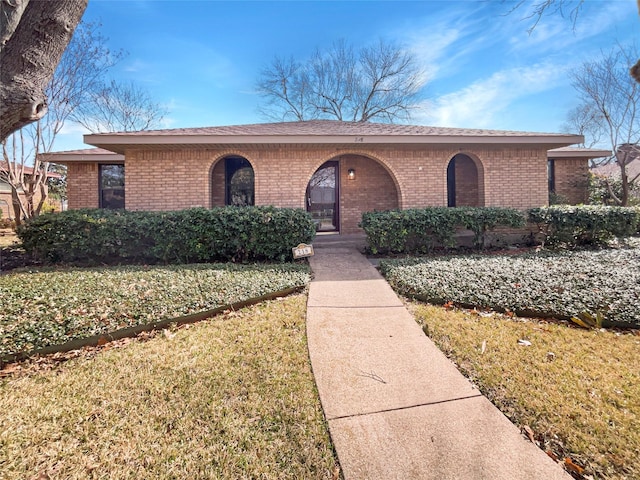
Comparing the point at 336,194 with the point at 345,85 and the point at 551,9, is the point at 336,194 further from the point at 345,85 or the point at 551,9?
the point at 345,85

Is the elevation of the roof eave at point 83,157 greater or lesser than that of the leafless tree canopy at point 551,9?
lesser

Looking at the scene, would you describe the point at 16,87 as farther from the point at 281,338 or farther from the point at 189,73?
the point at 189,73

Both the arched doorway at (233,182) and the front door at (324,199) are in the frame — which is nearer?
the arched doorway at (233,182)

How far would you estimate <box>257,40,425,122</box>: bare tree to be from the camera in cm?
2206

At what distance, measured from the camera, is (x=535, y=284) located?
4.68m

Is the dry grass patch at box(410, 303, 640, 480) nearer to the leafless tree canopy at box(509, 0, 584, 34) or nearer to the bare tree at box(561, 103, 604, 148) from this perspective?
the leafless tree canopy at box(509, 0, 584, 34)

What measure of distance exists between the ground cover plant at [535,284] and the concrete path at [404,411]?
1345 millimetres

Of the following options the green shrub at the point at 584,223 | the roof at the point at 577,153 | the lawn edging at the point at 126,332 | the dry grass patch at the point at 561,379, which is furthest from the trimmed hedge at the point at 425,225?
the roof at the point at 577,153

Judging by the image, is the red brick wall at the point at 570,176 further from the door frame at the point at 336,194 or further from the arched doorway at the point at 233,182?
the arched doorway at the point at 233,182

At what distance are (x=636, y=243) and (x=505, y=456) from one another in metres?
9.94

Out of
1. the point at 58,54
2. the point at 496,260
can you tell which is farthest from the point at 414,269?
the point at 58,54

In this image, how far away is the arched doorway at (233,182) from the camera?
9844 millimetres

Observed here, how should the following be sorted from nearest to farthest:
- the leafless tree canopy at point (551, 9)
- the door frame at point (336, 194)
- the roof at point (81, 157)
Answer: the leafless tree canopy at point (551, 9) → the roof at point (81, 157) → the door frame at point (336, 194)

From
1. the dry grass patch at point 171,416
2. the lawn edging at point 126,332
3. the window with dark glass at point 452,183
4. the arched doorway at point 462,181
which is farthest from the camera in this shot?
the window with dark glass at point 452,183
